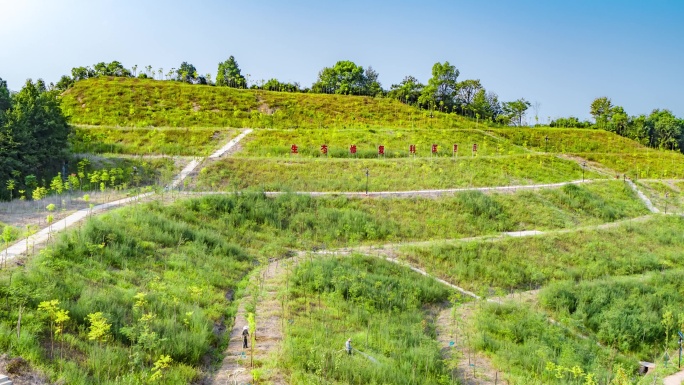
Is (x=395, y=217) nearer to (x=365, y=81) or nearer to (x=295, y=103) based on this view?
(x=295, y=103)

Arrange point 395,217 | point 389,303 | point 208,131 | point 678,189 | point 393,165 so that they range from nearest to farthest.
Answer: point 389,303 < point 395,217 < point 393,165 < point 678,189 < point 208,131

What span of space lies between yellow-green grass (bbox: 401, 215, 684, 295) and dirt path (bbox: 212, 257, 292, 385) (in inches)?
230

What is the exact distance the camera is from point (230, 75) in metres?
57.8

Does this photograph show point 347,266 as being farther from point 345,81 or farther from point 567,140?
point 345,81

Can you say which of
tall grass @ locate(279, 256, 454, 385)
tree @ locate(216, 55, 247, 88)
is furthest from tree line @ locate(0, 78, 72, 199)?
tree @ locate(216, 55, 247, 88)

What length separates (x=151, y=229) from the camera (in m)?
16.0

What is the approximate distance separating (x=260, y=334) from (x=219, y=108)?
3485 centimetres

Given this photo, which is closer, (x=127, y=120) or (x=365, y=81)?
(x=127, y=120)

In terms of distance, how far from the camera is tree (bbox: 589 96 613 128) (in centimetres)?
5672

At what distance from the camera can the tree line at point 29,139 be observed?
69.7ft

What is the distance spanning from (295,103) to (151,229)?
32089 millimetres

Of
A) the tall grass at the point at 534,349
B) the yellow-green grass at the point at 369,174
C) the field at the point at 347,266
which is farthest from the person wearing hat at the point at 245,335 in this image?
the yellow-green grass at the point at 369,174

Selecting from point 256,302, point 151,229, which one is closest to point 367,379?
point 256,302

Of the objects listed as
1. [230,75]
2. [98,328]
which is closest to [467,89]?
[230,75]
